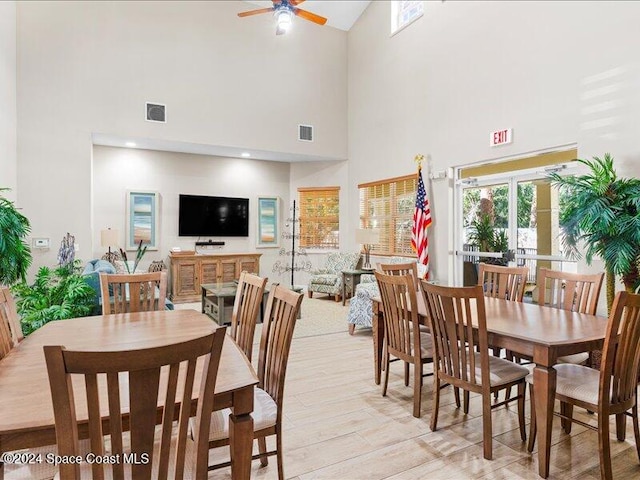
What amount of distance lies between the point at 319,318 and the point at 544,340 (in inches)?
162

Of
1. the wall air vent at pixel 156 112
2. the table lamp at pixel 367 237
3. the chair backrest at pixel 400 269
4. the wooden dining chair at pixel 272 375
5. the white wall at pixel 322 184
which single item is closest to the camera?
the wooden dining chair at pixel 272 375

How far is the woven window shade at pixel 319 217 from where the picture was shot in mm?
8492

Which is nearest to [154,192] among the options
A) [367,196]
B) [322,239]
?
[322,239]

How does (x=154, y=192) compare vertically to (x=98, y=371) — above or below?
above

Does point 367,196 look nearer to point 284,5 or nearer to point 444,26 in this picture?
point 444,26

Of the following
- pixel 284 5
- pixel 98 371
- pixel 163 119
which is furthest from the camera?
pixel 163 119

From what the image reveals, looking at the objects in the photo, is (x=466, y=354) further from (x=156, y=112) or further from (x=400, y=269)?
(x=156, y=112)

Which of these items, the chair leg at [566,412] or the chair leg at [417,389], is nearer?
the chair leg at [566,412]

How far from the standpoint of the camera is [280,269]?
28.3 ft

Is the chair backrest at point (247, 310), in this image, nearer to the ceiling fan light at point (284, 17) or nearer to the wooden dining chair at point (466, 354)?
the wooden dining chair at point (466, 354)

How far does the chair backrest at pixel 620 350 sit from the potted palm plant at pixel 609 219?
1553 mm

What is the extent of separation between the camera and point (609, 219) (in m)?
3.23

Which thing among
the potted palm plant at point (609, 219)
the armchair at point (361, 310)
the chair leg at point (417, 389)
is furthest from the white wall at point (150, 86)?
the chair leg at point (417, 389)

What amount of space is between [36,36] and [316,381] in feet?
21.1
